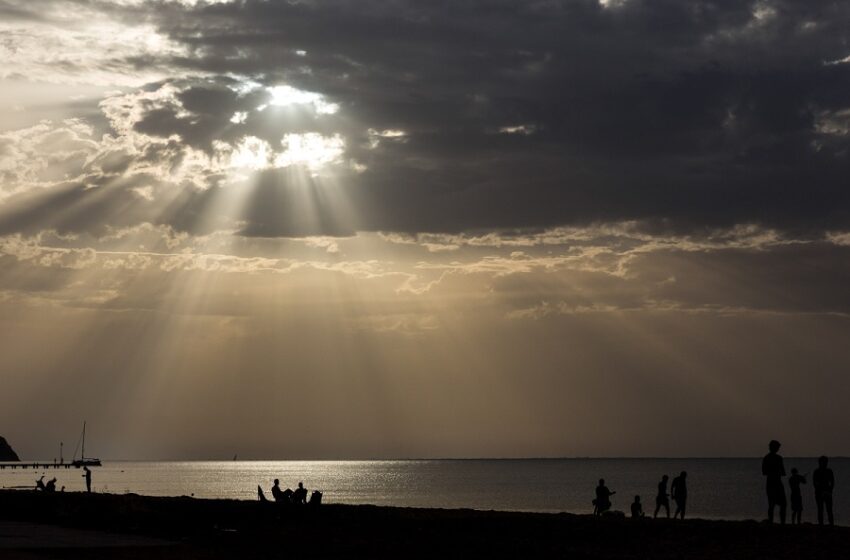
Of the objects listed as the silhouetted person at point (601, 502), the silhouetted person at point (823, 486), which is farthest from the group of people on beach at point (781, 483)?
the silhouetted person at point (601, 502)

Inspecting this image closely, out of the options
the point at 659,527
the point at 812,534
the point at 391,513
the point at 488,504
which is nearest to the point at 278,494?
the point at 391,513

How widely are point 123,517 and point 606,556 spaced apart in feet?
66.7

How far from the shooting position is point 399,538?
3184cm

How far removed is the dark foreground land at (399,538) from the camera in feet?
87.2

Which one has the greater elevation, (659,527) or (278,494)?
(278,494)

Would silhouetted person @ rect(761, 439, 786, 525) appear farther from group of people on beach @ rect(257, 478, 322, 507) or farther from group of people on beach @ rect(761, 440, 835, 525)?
group of people on beach @ rect(257, 478, 322, 507)

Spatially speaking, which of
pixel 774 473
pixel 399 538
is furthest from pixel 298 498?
pixel 774 473

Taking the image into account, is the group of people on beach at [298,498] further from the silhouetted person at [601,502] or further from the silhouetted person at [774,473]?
the silhouetted person at [774,473]

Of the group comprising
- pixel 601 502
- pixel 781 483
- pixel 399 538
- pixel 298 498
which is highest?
pixel 298 498

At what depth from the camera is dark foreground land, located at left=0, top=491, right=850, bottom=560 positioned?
87.2 feet

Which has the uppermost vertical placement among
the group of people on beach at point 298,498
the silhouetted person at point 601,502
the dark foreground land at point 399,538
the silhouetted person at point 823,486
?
the group of people on beach at point 298,498

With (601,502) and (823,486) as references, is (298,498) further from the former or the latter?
(823,486)

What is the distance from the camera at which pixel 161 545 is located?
2906 centimetres

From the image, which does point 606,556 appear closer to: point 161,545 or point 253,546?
point 253,546
